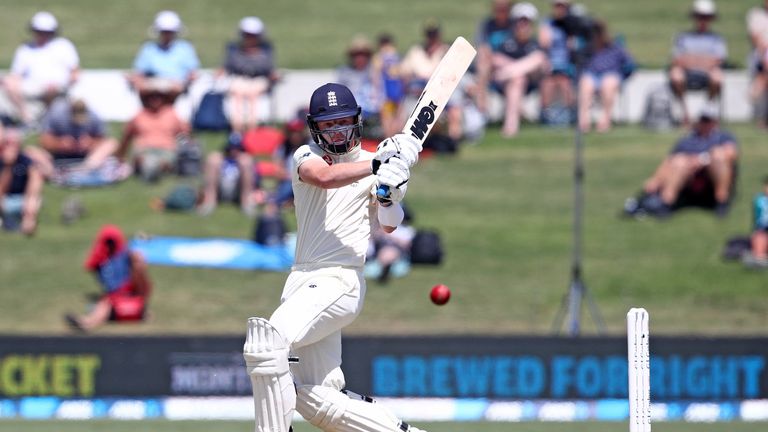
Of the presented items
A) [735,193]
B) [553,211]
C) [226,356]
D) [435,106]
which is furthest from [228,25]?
[435,106]

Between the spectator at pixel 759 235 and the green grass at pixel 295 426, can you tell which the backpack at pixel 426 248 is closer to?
the spectator at pixel 759 235

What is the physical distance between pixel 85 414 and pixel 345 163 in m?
4.18

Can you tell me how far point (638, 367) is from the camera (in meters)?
5.01

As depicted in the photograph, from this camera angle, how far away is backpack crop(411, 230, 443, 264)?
11438mm

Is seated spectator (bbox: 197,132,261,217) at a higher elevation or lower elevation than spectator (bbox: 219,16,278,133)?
lower

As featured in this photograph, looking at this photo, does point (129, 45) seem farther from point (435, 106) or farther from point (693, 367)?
point (435, 106)

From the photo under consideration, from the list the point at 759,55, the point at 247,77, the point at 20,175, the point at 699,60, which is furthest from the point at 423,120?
the point at 759,55

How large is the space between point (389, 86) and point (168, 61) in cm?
211

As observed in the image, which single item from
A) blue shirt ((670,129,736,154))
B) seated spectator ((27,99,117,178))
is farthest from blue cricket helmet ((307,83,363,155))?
seated spectator ((27,99,117,178))

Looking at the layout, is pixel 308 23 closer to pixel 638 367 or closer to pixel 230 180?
pixel 230 180

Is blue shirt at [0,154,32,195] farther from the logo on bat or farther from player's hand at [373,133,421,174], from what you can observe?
player's hand at [373,133,421,174]

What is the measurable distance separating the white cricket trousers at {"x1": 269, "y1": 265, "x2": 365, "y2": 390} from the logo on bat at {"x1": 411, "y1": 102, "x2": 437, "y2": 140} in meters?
0.63

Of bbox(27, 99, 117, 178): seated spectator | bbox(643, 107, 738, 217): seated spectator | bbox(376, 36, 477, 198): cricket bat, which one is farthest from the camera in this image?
bbox(27, 99, 117, 178): seated spectator

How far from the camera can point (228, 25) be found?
17125 mm
